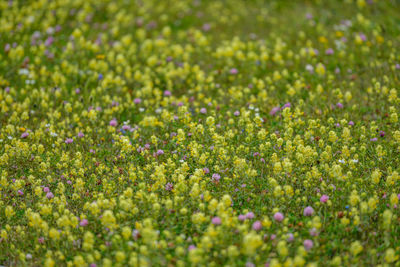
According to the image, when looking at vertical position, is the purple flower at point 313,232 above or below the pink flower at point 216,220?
below

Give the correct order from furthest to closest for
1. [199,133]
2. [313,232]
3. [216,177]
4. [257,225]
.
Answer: [199,133], [216,177], [257,225], [313,232]

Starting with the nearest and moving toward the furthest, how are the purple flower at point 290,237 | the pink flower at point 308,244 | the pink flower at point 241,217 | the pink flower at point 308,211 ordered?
the pink flower at point 308,244 → the purple flower at point 290,237 → the pink flower at point 241,217 → the pink flower at point 308,211

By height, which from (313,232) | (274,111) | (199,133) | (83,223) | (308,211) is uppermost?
(313,232)

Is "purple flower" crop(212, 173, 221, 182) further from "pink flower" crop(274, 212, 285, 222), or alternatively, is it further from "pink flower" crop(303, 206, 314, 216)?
"pink flower" crop(303, 206, 314, 216)

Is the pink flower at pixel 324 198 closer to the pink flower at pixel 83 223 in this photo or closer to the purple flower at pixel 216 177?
the purple flower at pixel 216 177

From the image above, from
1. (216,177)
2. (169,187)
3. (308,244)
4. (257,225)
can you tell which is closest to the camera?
(308,244)

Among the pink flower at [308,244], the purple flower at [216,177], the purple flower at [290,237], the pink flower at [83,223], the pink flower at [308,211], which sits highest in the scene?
the pink flower at [308,244]

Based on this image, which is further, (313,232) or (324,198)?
(324,198)

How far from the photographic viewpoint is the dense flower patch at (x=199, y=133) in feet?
14.2

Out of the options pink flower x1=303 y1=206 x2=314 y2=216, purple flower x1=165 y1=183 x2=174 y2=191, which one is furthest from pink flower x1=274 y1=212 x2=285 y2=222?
purple flower x1=165 y1=183 x2=174 y2=191

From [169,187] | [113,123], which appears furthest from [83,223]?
[113,123]

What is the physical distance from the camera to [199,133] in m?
6.14

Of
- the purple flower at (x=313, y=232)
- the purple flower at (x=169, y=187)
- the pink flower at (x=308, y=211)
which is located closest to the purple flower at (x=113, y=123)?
the purple flower at (x=169, y=187)

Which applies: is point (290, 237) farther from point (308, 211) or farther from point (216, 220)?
point (216, 220)
